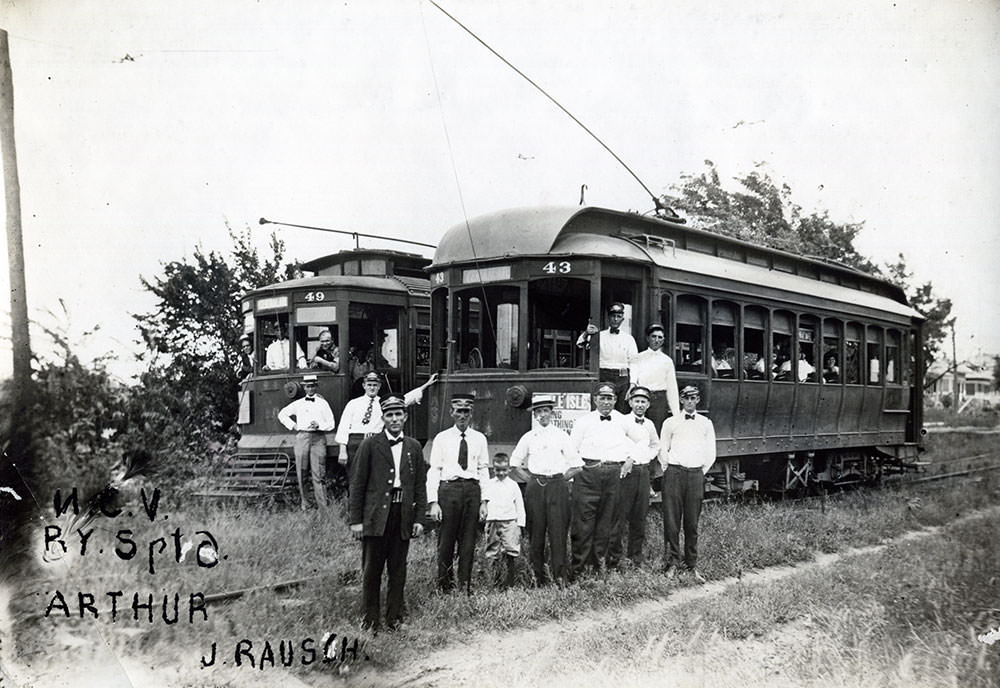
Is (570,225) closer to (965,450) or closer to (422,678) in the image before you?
(422,678)

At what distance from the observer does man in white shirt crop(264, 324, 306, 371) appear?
29.5ft

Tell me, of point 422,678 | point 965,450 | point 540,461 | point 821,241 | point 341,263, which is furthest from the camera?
point 965,450

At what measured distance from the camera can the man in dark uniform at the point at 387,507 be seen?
209 inches

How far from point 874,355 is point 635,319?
4.81 meters

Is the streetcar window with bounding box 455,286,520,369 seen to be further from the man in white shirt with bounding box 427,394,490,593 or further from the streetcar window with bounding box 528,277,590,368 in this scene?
the man in white shirt with bounding box 427,394,490,593

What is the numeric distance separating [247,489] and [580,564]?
3.64 m

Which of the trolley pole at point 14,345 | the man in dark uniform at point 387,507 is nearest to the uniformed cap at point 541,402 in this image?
the man in dark uniform at point 387,507

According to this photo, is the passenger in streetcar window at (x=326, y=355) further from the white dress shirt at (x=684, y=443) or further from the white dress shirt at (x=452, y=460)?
the white dress shirt at (x=684, y=443)

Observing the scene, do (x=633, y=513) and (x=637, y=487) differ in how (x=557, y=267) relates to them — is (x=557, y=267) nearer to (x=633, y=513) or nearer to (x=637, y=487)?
(x=637, y=487)

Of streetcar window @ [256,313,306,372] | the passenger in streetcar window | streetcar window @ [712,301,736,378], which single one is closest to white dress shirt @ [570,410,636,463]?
streetcar window @ [712,301,736,378]

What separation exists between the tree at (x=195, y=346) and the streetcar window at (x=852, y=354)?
6437 millimetres

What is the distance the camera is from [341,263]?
31.2ft

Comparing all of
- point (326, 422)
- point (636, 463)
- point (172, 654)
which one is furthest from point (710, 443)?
point (172, 654)

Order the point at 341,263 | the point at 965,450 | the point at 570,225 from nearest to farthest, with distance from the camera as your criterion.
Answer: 1. the point at 570,225
2. the point at 341,263
3. the point at 965,450
